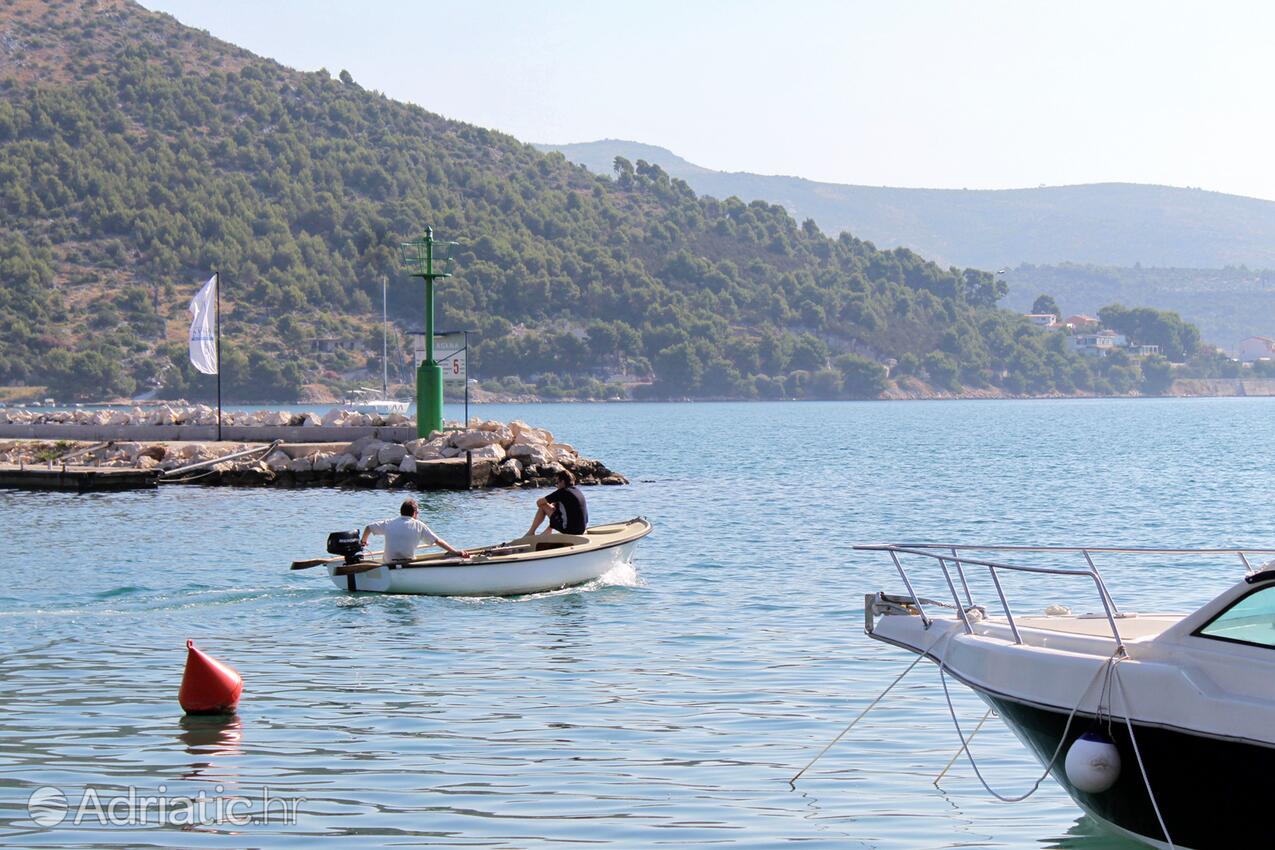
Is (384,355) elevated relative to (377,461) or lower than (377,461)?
elevated

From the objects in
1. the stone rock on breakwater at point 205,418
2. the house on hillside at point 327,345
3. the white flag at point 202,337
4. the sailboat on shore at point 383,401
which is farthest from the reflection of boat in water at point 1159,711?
the house on hillside at point 327,345

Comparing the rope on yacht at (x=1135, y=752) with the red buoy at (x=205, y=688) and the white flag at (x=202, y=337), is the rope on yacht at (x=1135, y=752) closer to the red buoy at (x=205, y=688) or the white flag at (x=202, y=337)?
the red buoy at (x=205, y=688)

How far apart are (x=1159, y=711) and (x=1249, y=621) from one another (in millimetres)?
642

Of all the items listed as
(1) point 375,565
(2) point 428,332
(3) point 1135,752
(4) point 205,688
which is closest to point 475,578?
(1) point 375,565

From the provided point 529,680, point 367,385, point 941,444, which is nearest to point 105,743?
point 529,680

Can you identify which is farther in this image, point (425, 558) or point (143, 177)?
point (143, 177)

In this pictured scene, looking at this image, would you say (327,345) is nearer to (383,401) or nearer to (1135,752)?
(383,401)

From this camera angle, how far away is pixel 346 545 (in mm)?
19203

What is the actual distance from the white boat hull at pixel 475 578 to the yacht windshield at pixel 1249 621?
12.0m

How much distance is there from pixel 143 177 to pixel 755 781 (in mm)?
174570

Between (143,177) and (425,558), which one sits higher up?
(143,177)

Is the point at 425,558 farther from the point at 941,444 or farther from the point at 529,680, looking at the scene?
the point at 941,444

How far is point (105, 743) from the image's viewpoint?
452 inches

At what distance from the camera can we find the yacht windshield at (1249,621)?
784 cm
